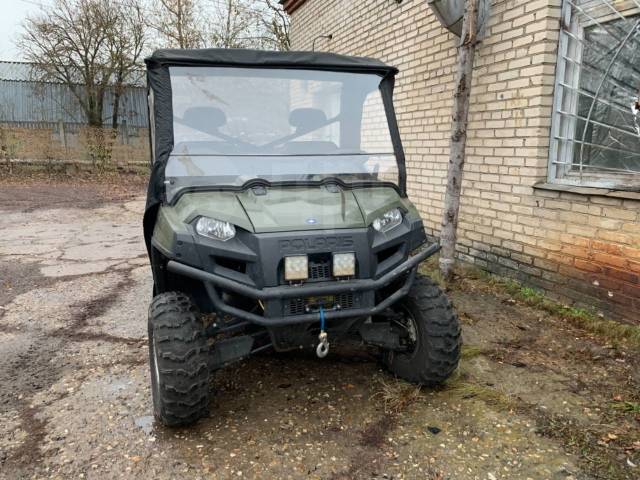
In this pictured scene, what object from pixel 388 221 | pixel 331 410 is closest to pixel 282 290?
pixel 388 221

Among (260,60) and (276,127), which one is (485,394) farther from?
(260,60)

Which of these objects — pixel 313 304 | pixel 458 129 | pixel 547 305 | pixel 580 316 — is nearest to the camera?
pixel 313 304

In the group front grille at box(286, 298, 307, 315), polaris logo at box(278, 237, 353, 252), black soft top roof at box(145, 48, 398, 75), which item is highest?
black soft top roof at box(145, 48, 398, 75)

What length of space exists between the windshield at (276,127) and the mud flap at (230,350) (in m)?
0.89

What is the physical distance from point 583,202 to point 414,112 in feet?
8.61

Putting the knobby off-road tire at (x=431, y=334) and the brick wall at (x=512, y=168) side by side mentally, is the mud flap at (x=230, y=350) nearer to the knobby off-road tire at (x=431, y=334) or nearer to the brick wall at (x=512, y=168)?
the knobby off-road tire at (x=431, y=334)

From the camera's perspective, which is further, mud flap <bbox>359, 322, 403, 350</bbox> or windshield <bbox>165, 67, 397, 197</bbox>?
windshield <bbox>165, 67, 397, 197</bbox>

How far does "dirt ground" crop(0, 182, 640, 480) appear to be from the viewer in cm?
238

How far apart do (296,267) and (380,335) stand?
792mm

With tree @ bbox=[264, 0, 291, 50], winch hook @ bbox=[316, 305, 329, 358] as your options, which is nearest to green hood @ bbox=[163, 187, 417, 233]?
winch hook @ bbox=[316, 305, 329, 358]

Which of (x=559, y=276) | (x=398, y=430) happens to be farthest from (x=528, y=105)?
(x=398, y=430)

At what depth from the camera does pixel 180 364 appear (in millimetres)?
2434

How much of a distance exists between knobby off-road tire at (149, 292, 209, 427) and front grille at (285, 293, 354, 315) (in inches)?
19.3

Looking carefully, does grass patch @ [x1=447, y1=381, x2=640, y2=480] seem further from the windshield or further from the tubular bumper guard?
the windshield
